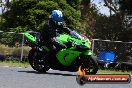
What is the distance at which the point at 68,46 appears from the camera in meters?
11.4

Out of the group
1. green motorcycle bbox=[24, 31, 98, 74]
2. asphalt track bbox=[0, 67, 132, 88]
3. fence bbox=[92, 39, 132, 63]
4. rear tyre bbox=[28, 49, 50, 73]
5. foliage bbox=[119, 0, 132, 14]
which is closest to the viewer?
asphalt track bbox=[0, 67, 132, 88]

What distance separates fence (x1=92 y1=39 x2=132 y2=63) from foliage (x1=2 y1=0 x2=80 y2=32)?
6.89 m

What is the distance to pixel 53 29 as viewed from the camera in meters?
11.4

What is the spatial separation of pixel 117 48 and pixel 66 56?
8177 millimetres

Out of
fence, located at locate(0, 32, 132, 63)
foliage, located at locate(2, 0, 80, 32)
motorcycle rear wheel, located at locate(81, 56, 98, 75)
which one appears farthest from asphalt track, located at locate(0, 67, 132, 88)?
foliage, located at locate(2, 0, 80, 32)

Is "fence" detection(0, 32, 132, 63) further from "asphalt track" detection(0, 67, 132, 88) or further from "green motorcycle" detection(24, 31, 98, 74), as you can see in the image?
"asphalt track" detection(0, 67, 132, 88)

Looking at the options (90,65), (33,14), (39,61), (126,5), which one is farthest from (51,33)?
(126,5)

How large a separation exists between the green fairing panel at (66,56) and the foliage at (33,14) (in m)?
13.9

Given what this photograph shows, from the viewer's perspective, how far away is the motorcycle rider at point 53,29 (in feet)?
36.4

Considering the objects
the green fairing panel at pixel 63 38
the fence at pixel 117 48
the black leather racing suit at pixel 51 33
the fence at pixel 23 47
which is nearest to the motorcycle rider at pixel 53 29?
the black leather racing suit at pixel 51 33

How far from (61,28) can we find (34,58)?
1.27 m

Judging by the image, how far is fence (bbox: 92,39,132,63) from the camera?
747 inches

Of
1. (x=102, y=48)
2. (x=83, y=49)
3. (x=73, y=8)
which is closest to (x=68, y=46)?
(x=83, y=49)

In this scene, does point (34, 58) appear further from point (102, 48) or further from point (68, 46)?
point (102, 48)
